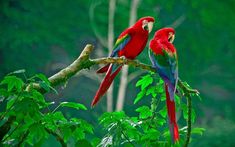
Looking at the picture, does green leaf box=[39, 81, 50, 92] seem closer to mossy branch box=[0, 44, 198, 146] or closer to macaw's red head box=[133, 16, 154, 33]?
mossy branch box=[0, 44, 198, 146]

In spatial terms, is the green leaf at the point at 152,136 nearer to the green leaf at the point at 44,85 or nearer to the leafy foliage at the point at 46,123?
the leafy foliage at the point at 46,123

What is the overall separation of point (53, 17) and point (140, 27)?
31.0ft

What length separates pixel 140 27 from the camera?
82.3 inches

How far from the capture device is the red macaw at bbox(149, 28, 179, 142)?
153cm

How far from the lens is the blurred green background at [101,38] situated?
1105cm

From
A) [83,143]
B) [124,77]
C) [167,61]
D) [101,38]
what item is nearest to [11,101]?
[83,143]

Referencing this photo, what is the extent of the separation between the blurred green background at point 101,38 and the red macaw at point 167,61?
29.7 feet

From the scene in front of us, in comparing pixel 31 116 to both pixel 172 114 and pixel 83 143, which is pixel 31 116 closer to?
pixel 83 143

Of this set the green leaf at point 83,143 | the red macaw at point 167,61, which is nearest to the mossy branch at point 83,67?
the red macaw at point 167,61

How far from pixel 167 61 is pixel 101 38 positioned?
972 cm

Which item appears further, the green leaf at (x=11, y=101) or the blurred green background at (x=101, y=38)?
the blurred green background at (x=101, y=38)

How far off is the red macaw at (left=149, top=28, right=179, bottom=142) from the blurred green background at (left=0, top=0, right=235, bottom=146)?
29.7 ft

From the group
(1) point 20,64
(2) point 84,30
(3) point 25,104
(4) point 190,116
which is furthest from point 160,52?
(2) point 84,30

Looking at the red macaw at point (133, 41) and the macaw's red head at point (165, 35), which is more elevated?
the red macaw at point (133, 41)
